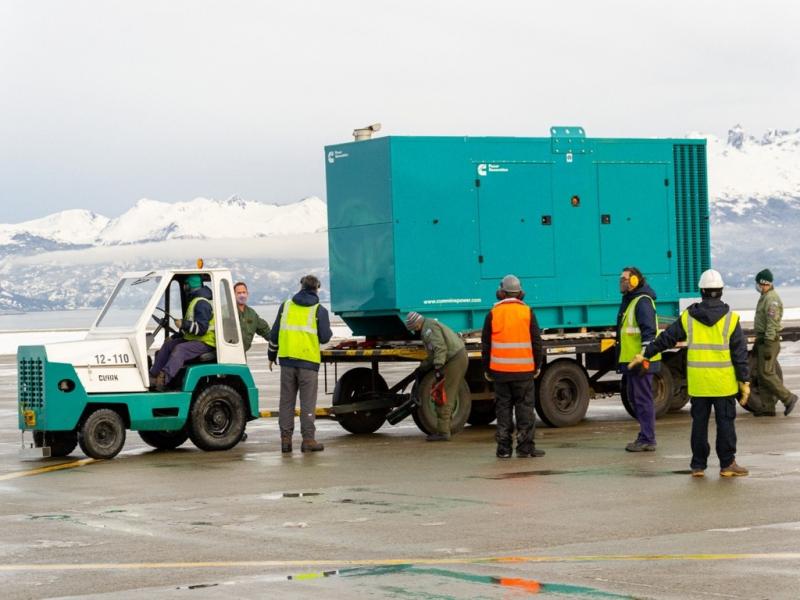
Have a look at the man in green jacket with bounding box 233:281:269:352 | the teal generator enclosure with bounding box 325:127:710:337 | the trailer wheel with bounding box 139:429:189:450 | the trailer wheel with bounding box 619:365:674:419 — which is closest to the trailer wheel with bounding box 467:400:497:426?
the teal generator enclosure with bounding box 325:127:710:337

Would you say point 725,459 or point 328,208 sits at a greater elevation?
point 328,208

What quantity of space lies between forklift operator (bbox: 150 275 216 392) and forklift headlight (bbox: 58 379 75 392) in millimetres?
969

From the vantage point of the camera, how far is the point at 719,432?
13.6 m

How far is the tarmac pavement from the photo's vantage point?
8797 mm

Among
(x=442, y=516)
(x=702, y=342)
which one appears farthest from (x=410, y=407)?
(x=442, y=516)

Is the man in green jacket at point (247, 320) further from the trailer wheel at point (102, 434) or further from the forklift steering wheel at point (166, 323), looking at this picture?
the trailer wheel at point (102, 434)

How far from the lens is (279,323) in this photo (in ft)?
57.9

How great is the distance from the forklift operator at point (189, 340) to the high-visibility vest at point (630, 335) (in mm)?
4422

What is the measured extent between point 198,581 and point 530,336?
7631mm

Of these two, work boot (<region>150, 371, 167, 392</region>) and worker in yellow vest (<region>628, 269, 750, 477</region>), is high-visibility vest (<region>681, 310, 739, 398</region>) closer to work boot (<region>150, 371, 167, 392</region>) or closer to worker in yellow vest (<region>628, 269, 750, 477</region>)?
worker in yellow vest (<region>628, 269, 750, 477</region>)

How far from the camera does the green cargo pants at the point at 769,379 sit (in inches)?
798

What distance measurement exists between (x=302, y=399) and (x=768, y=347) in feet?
21.8

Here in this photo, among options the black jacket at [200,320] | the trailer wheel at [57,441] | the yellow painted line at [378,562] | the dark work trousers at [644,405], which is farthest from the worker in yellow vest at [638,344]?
the yellow painted line at [378,562]

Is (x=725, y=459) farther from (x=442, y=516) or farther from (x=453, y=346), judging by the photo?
(x=453, y=346)
